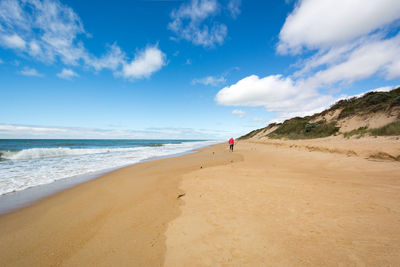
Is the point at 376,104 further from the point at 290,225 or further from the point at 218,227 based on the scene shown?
the point at 218,227

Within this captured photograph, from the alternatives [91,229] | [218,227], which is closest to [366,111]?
[218,227]

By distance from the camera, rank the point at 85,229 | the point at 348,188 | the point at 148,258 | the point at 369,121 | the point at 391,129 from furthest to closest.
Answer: the point at 369,121 < the point at 391,129 < the point at 348,188 < the point at 85,229 < the point at 148,258

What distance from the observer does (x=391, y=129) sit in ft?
44.2

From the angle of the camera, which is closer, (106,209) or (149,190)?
(106,209)

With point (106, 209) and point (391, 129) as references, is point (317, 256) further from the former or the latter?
point (391, 129)

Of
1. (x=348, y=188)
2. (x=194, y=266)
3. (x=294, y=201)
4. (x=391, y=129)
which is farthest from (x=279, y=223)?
(x=391, y=129)

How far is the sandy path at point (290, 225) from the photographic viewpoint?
2238mm

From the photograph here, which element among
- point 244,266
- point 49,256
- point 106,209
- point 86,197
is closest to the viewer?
point 244,266

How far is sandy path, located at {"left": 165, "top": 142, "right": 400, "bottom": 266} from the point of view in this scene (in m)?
2.24

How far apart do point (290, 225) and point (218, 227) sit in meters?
1.35

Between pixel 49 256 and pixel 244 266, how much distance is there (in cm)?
316

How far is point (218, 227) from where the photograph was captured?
307 cm

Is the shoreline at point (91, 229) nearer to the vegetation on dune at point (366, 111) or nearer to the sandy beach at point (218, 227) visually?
the sandy beach at point (218, 227)

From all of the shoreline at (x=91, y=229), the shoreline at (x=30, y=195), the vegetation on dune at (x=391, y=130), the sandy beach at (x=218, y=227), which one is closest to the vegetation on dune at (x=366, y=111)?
the vegetation on dune at (x=391, y=130)
